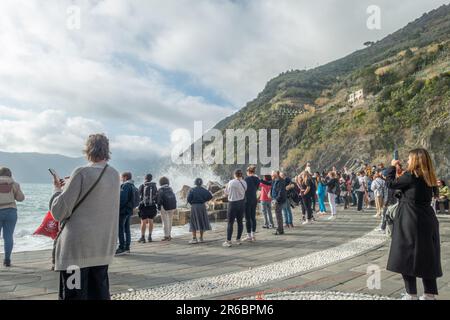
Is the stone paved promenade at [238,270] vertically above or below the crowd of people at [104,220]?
below

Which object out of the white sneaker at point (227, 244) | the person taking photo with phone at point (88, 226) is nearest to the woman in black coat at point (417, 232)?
the person taking photo with phone at point (88, 226)

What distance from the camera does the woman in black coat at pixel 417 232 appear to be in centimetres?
338

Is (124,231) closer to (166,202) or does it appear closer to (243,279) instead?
(166,202)

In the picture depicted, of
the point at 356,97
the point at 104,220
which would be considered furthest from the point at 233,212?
the point at 356,97

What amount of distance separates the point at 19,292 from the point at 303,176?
948 centimetres

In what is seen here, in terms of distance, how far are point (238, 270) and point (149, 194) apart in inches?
141

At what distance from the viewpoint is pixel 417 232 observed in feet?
11.3

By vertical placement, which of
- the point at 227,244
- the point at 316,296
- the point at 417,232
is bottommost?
the point at 227,244

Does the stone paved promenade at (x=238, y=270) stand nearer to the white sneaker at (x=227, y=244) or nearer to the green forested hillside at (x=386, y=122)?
the white sneaker at (x=227, y=244)

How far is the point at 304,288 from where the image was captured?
13.7ft

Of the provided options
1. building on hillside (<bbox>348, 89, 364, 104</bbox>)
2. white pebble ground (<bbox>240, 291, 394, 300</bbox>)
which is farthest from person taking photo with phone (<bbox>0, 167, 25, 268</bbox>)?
building on hillside (<bbox>348, 89, 364, 104</bbox>)

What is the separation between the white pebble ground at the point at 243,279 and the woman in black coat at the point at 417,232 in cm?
180

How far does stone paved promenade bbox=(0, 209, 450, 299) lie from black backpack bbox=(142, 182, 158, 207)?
40.4 inches
